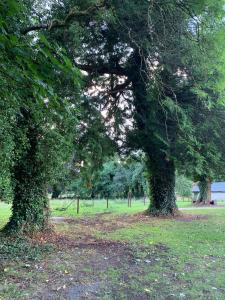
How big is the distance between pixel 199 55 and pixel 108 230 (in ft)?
19.6

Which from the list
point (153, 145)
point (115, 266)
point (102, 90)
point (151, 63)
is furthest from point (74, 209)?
point (115, 266)

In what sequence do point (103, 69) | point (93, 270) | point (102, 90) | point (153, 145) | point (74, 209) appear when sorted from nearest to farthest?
point (93, 270) → point (103, 69) → point (102, 90) → point (153, 145) → point (74, 209)

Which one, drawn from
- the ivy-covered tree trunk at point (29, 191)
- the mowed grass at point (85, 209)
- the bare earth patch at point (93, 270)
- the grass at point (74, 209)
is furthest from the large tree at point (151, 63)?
the grass at point (74, 209)

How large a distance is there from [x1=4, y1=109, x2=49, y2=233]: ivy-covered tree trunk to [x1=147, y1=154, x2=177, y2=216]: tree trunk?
6652 millimetres

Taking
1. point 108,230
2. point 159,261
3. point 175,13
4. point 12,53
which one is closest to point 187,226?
point 108,230

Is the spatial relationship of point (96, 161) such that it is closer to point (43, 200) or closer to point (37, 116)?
point (43, 200)

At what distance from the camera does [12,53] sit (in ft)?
6.80

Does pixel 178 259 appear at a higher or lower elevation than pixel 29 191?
lower

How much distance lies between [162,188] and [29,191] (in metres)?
7.41

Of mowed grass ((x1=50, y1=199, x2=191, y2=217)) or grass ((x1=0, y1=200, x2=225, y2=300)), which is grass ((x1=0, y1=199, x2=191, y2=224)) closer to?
mowed grass ((x1=50, y1=199, x2=191, y2=217))

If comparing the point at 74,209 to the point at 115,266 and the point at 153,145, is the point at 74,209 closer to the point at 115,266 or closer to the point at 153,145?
the point at 153,145

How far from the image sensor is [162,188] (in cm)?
1462

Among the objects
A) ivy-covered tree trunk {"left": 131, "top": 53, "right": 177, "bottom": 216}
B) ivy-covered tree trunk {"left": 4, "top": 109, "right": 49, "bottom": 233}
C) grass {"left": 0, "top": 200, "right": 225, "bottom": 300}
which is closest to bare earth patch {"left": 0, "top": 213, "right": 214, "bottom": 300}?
grass {"left": 0, "top": 200, "right": 225, "bottom": 300}

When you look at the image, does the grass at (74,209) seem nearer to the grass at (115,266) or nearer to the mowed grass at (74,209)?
the mowed grass at (74,209)
